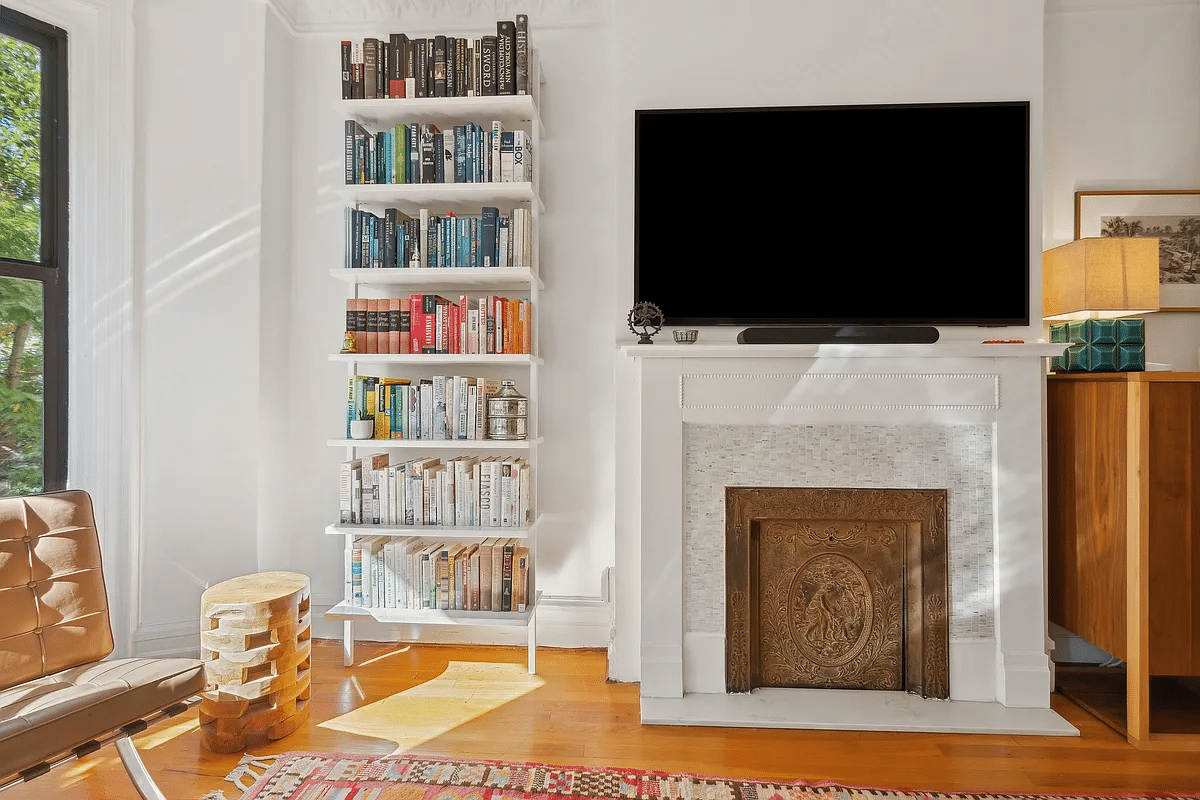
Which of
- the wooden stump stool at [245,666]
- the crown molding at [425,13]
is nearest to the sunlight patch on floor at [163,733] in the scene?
the wooden stump stool at [245,666]

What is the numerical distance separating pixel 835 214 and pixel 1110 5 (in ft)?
4.86

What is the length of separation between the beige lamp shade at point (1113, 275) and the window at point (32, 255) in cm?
372

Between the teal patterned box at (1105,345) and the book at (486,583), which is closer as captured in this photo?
the teal patterned box at (1105,345)

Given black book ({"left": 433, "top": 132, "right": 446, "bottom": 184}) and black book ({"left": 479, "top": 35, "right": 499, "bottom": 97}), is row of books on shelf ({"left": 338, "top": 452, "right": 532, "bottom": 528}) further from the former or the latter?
black book ({"left": 479, "top": 35, "right": 499, "bottom": 97})

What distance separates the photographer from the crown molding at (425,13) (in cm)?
274

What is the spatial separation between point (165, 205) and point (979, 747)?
11.5 feet

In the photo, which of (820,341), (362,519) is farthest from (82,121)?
(820,341)

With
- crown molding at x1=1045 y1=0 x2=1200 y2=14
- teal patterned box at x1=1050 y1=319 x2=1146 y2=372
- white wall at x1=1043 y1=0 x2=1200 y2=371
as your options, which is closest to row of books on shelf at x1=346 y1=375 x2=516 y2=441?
teal patterned box at x1=1050 y1=319 x2=1146 y2=372

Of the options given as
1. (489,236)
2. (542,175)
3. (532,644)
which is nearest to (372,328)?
(489,236)

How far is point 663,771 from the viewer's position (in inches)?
73.4

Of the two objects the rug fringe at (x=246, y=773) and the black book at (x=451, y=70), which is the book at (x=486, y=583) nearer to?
the rug fringe at (x=246, y=773)

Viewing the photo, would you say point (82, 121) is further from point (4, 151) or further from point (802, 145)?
point (802, 145)

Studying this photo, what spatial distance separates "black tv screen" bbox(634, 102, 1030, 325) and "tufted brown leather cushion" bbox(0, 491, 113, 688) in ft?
6.26

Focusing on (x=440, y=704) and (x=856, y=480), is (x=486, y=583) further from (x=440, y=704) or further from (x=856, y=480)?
(x=856, y=480)
